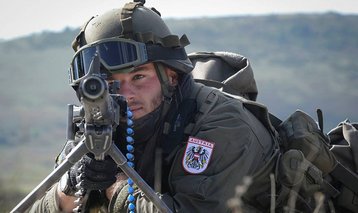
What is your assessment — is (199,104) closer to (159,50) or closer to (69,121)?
(159,50)

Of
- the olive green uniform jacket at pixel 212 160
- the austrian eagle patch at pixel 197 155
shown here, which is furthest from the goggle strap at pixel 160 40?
the austrian eagle patch at pixel 197 155

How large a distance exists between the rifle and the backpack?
1.18m

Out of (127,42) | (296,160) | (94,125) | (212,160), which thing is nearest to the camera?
(94,125)

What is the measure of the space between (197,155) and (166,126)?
0.40 m

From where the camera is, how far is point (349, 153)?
6656 mm

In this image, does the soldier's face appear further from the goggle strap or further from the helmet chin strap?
the goggle strap

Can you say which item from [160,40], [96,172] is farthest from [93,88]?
[160,40]

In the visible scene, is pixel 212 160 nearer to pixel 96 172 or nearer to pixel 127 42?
pixel 96 172

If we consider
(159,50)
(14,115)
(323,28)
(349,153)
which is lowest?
(323,28)

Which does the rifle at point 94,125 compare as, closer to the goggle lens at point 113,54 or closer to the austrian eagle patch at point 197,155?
the austrian eagle patch at point 197,155

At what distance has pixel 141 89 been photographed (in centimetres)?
586

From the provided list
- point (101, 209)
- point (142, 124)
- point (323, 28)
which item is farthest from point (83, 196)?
point (323, 28)

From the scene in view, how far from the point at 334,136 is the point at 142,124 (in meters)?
1.84

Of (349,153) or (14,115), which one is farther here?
(14,115)
